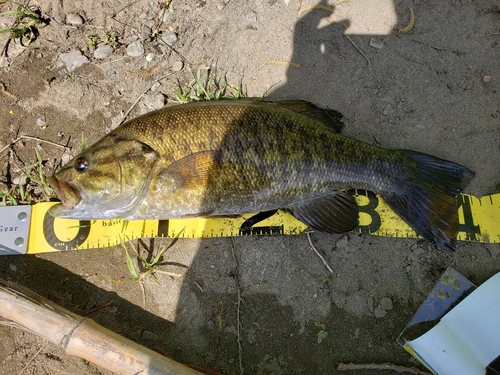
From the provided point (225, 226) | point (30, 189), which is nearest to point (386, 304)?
point (225, 226)

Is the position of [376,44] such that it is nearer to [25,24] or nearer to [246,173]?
[246,173]

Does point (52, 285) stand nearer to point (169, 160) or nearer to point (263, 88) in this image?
point (169, 160)

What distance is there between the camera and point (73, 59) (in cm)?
358

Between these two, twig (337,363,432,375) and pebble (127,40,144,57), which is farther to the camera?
pebble (127,40,144,57)

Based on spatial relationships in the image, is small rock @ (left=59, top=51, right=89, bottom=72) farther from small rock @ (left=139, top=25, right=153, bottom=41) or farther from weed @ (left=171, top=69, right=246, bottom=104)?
weed @ (left=171, top=69, right=246, bottom=104)

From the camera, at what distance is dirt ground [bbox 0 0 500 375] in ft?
10.4

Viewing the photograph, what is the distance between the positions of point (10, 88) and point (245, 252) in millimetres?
3019

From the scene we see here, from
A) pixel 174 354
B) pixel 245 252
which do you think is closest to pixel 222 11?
pixel 245 252

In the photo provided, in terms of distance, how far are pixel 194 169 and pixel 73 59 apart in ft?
6.90

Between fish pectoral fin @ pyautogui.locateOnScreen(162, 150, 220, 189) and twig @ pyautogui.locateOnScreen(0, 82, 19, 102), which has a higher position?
twig @ pyautogui.locateOnScreen(0, 82, 19, 102)

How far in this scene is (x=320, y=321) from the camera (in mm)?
3148

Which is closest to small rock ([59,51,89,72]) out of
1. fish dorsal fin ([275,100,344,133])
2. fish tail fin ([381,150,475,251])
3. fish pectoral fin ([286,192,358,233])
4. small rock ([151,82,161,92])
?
small rock ([151,82,161,92])

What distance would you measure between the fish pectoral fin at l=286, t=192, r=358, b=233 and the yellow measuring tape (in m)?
0.25

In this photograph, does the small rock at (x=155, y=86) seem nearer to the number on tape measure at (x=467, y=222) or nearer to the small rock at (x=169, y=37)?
the small rock at (x=169, y=37)
